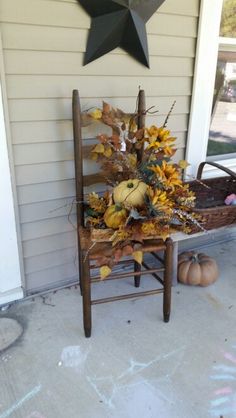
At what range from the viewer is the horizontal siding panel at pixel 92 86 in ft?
5.00

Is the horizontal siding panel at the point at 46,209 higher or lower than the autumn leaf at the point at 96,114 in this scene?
lower

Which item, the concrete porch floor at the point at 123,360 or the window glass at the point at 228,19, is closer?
the concrete porch floor at the point at 123,360

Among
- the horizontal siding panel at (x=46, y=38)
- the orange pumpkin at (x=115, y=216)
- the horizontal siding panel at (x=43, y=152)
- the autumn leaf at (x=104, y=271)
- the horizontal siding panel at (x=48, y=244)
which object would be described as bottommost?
the horizontal siding panel at (x=48, y=244)

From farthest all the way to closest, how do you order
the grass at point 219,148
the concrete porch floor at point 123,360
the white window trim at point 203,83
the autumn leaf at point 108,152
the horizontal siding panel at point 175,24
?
the grass at point 219,148 → the white window trim at point 203,83 → the horizontal siding panel at point 175,24 → the autumn leaf at point 108,152 → the concrete porch floor at point 123,360

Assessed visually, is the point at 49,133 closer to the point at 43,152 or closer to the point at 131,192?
the point at 43,152

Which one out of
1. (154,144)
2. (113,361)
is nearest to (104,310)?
(113,361)

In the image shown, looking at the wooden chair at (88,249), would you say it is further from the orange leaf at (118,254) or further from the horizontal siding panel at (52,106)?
the horizontal siding panel at (52,106)

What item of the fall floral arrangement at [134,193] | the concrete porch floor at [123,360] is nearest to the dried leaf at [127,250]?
the fall floral arrangement at [134,193]

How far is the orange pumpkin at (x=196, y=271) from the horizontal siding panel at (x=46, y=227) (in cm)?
69

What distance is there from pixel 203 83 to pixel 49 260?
4.46 ft

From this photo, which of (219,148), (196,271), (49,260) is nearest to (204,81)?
(219,148)

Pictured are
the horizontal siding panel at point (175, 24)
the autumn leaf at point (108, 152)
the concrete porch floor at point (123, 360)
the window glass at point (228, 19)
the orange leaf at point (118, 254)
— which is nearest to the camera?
the concrete porch floor at point (123, 360)

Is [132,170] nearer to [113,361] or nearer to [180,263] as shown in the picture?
[180,263]

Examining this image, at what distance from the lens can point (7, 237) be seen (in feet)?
5.54
